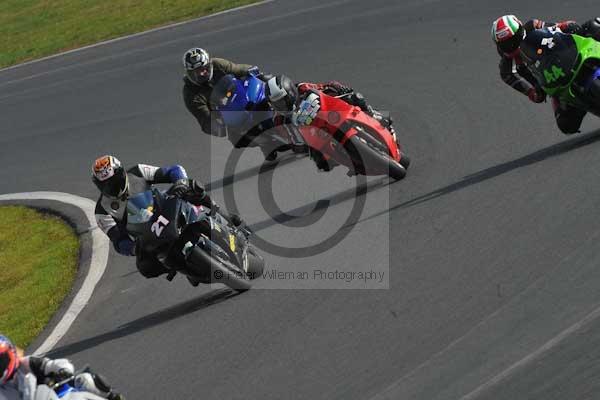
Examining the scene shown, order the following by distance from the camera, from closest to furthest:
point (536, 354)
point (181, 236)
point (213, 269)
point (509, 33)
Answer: point (536, 354)
point (213, 269)
point (181, 236)
point (509, 33)

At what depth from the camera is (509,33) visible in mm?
13078

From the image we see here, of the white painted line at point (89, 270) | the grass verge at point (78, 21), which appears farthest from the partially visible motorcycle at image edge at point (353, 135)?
the grass verge at point (78, 21)

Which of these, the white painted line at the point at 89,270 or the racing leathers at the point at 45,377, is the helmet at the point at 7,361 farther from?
the white painted line at the point at 89,270

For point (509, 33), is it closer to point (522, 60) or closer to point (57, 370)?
point (522, 60)

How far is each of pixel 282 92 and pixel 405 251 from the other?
3222mm

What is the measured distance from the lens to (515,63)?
13469 mm

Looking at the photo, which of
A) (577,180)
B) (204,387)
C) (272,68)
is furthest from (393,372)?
(272,68)

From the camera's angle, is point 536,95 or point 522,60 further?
point 522,60

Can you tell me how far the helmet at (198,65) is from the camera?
14.5 m

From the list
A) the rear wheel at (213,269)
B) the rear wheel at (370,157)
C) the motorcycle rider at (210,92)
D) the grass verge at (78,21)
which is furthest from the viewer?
the grass verge at (78,21)

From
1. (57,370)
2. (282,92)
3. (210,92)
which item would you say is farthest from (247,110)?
(57,370)

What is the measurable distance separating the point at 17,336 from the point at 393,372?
17.5ft

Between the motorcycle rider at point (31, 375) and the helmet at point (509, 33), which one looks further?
the helmet at point (509, 33)

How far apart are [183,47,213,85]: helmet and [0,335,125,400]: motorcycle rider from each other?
23.1 ft
